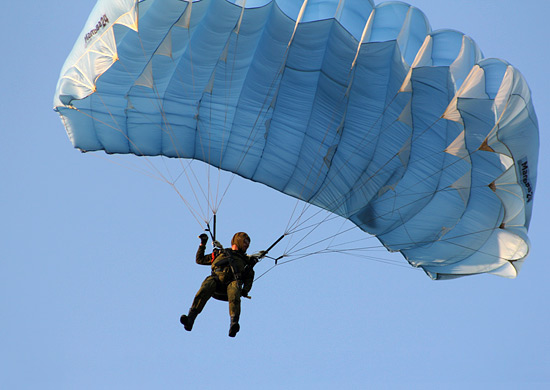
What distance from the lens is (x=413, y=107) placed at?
13.1m

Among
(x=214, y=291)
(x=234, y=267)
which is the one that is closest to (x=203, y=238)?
(x=234, y=267)

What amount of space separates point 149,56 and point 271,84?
5.60ft

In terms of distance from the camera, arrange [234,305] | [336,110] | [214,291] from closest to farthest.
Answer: [234,305]
[214,291]
[336,110]

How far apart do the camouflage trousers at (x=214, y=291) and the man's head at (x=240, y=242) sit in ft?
2.16

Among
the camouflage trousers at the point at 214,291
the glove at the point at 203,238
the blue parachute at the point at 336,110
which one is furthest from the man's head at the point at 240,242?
the blue parachute at the point at 336,110

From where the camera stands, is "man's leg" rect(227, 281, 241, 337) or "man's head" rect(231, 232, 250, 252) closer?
"man's leg" rect(227, 281, 241, 337)

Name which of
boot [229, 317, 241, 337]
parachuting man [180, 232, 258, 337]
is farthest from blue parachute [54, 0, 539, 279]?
boot [229, 317, 241, 337]

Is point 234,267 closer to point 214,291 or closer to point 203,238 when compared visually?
point 214,291

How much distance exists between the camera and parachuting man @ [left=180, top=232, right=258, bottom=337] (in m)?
12.3

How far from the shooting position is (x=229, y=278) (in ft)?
41.7

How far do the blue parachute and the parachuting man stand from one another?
183cm

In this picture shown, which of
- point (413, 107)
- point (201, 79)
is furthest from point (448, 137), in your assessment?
point (201, 79)

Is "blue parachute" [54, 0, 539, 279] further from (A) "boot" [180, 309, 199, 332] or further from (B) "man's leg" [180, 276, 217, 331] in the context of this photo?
(A) "boot" [180, 309, 199, 332]

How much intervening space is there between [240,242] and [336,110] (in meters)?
2.25
